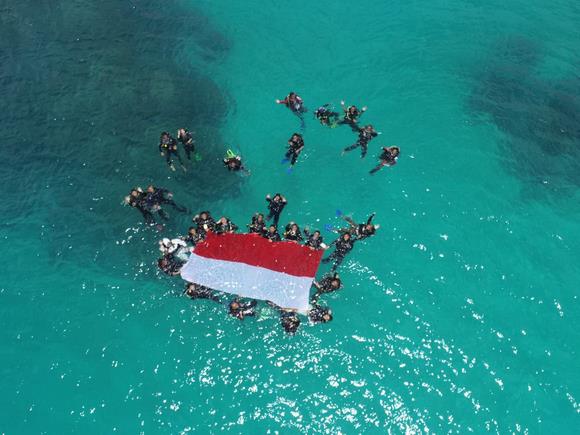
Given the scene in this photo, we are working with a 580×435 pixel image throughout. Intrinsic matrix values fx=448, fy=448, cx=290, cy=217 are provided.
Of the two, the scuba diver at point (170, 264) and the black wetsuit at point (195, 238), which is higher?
the black wetsuit at point (195, 238)

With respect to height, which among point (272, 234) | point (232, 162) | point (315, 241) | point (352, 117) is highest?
point (352, 117)

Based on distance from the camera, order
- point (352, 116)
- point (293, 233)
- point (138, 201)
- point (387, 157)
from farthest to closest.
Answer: point (352, 116), point (387, 157), point (138, 201), point (293, 233)

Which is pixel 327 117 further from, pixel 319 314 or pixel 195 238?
pixel 319 314

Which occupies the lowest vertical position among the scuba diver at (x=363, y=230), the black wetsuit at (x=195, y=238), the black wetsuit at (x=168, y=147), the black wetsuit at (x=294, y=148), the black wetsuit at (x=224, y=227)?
the black wetsuit at (x=195, y=238)

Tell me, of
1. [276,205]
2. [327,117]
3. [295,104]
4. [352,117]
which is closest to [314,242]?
[276,205]

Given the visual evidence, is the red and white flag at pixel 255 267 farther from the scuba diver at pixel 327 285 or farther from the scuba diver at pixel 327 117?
the scuba diver at pixel 327 117

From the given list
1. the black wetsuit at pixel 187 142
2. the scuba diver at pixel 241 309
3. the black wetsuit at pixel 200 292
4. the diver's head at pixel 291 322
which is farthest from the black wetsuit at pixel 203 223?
the diver's head at pixel 291 322

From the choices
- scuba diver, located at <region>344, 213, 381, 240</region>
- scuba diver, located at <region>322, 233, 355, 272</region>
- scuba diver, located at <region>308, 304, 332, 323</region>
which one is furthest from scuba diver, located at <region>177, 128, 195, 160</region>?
scuba diver, located at <region>308, 304, 332, 323</region>

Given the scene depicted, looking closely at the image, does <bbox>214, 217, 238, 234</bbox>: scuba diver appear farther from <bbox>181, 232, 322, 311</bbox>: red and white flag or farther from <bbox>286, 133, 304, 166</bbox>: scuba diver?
<bbox>286, 133, 304, 166</bbox>: scuba diver
